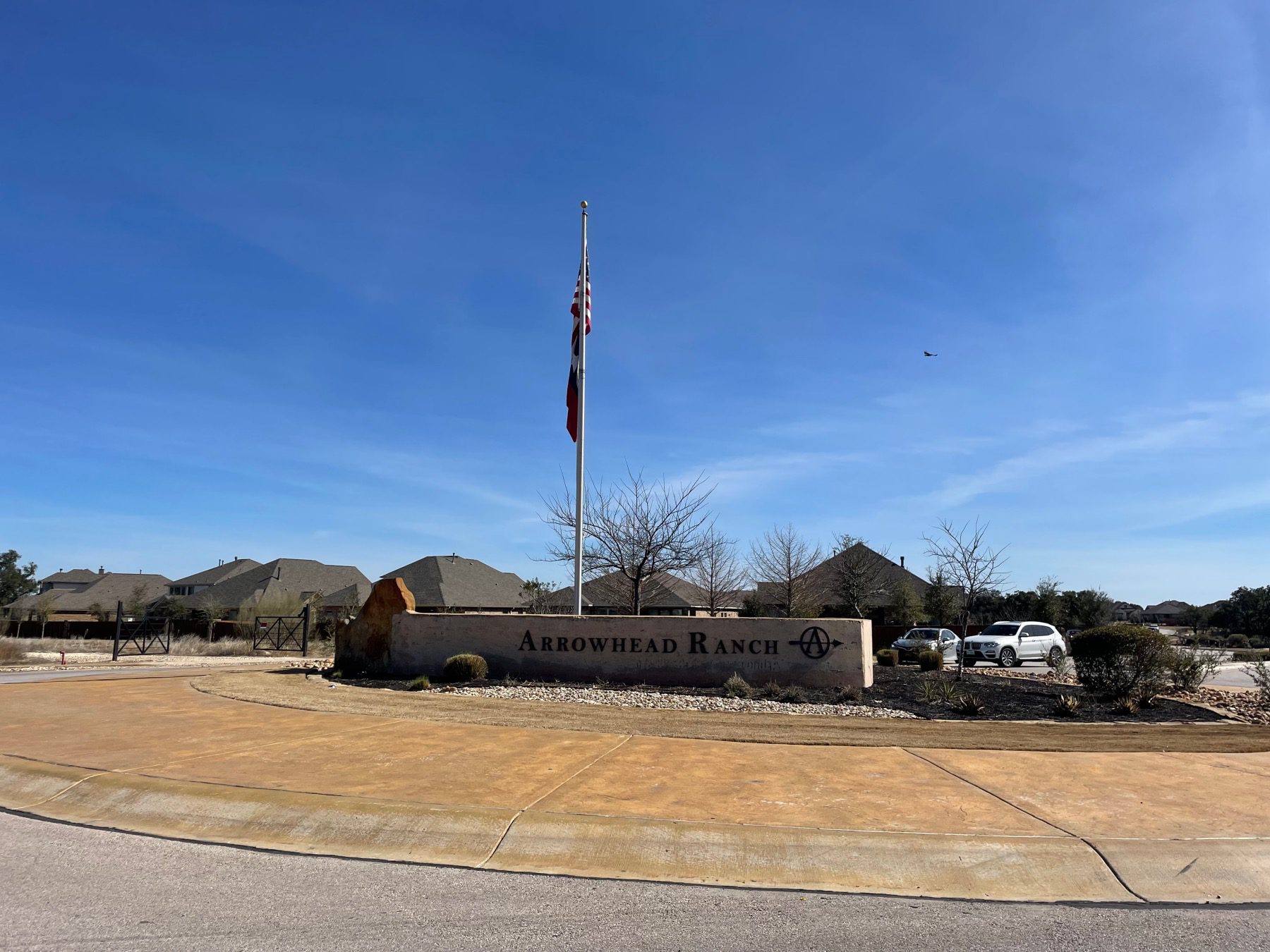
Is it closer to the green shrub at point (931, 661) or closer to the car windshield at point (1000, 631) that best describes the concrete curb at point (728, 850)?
the green shrub at point (931, 661)

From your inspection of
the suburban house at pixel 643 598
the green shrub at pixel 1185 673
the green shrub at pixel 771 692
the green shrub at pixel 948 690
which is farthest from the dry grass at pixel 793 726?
the suburban house at pixel 643 598

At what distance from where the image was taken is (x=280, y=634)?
124 feet

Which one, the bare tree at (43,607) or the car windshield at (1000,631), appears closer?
the car windshield at (1000,631)

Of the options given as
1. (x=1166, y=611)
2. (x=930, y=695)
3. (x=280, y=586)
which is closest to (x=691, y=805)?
(x=930, y=695)

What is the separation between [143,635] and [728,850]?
4201 centimetres

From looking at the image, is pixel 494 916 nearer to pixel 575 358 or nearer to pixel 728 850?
pixel 728 850

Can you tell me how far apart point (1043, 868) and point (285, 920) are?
4235mm

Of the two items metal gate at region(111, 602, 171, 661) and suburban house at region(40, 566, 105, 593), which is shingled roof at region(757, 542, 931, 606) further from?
suburban house at region(40, 566, 105, 593)

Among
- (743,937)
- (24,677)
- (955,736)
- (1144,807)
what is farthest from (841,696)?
(24,677)

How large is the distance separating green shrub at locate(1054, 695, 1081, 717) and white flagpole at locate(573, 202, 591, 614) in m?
9.08

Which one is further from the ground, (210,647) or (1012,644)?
(1012,644)

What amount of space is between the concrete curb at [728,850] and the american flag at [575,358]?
13.8 metres

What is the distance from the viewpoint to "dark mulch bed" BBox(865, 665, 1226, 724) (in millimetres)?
11766

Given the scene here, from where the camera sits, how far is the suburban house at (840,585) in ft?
142
